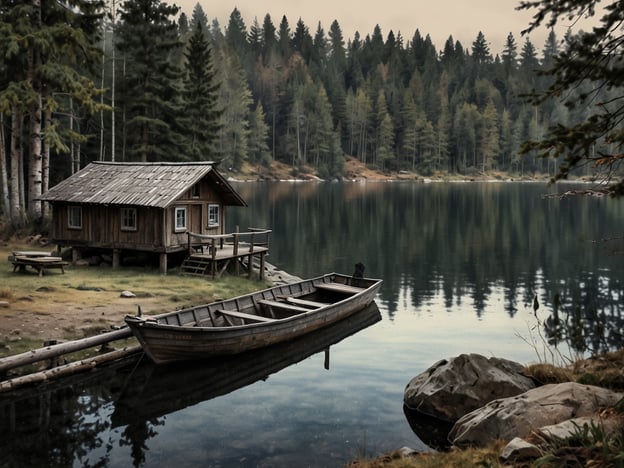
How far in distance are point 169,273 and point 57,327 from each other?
1078 centimetres

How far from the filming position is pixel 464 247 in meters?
48.2

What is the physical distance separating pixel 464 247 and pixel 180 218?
84.6 ft

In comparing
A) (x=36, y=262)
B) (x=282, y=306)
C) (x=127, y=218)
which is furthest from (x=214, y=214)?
(x=282, y=306)

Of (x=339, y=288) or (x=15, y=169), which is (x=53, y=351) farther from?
(x=15, y=169)

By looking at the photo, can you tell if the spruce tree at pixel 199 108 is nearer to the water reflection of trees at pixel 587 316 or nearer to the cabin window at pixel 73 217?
the cabin window at pixel 73 217

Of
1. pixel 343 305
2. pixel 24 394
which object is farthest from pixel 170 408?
pixel 343 305

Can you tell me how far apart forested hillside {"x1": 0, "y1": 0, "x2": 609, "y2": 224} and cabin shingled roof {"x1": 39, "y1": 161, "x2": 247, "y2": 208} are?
3.87m

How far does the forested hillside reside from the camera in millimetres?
34688

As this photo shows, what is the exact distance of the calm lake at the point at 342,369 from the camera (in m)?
13.4

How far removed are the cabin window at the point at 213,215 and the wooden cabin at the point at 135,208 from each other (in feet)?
0.87

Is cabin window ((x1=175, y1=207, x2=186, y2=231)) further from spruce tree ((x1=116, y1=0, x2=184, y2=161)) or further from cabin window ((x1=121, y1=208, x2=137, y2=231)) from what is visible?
spruce tree ((x1=116, y1=0, x2=184, y2=161))

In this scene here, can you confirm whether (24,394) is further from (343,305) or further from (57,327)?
(343,305)

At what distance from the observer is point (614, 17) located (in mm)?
9352

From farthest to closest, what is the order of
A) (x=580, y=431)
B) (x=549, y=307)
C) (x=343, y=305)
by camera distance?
(x=549, y=307) → (x=343, y=305) → (x=580, y=431)
